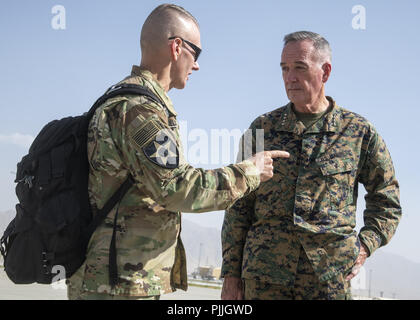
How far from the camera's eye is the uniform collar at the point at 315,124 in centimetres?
481

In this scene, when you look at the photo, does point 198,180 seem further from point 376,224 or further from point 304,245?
point 376,224

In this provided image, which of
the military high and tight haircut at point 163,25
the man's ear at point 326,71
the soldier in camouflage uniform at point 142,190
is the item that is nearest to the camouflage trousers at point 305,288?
the soldier in camouflage uniform at point 142,190

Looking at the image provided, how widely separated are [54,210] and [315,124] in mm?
2743

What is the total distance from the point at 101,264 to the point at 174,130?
0.97 meters

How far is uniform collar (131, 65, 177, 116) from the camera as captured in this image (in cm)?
340

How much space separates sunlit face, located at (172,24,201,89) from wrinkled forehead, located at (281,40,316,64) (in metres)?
1.43

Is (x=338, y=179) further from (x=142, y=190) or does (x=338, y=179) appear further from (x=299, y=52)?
(x=142, y=190)

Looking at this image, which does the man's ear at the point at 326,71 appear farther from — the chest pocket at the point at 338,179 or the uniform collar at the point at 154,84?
the uniform collar at the point at 154,84

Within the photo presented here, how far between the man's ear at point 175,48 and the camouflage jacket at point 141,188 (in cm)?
56

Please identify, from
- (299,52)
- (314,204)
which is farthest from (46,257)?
(299,52)

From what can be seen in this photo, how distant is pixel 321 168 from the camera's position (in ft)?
15.2

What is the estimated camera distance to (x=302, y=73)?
486cm
